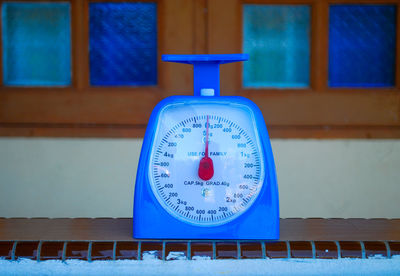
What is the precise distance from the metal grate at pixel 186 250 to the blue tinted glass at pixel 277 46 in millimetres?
1235

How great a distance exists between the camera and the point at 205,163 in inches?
34.1

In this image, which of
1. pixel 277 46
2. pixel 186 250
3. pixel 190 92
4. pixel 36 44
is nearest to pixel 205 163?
pixel 186 250

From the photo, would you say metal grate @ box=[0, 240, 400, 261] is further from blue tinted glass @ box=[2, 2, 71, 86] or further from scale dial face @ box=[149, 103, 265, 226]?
blue tinted glass @ box=[2, 2, 71, 86]

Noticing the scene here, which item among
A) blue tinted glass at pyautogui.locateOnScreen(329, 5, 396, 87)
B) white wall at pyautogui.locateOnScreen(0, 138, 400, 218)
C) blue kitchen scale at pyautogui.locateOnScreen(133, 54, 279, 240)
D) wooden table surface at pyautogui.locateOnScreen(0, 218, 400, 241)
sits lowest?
white wall at pyautogui.locateOnScreen(0, 138, 400, 218)

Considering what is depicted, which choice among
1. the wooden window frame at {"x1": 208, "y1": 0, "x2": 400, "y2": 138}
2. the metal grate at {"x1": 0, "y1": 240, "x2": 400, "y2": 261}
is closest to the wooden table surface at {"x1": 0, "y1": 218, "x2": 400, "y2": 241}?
the metal grate at {"x1": 0, "y1": 240, "x2": 400, "y2": 261}

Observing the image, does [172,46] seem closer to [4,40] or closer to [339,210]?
[4,40]

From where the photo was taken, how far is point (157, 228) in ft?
2.85

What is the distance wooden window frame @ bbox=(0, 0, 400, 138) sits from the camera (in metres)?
1.96

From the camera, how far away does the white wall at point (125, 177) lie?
6.61 ft

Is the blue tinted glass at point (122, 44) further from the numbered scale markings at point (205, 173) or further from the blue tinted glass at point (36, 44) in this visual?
the numbered scale markings at point (205, 173)

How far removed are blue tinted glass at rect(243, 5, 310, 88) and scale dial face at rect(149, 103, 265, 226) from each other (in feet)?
3.83

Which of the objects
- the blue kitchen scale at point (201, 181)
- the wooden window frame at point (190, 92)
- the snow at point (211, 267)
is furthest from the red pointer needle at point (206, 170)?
the wooden window frame at point (190, 92)

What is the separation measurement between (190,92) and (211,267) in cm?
120

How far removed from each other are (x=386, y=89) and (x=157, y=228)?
136 cm
